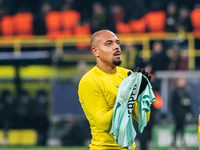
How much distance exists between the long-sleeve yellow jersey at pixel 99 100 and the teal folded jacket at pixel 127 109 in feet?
0.40

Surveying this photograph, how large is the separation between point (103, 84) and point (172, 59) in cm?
843

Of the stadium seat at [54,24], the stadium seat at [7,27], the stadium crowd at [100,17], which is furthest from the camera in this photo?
the stadium seat at [7,27]

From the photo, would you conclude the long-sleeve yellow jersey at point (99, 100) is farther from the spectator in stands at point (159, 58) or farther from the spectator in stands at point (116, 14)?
the spectator in stands at point (116, 14)

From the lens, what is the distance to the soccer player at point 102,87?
4.54m

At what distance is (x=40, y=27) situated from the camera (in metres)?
16.1

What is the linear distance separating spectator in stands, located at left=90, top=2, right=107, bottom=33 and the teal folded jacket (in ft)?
35.9

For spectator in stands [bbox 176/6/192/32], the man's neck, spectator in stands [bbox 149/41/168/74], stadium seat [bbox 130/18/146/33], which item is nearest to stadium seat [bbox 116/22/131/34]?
stadium seat [bbox 130/18/146/33]

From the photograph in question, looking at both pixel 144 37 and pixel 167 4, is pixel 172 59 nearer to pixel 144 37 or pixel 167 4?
pixel 144 37

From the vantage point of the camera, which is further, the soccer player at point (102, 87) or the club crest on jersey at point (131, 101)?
the soccer player at point (102, 87)

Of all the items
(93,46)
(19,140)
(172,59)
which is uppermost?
(93,46)

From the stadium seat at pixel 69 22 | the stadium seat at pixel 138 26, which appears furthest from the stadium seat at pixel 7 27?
the stadium seat at pixel 138 26

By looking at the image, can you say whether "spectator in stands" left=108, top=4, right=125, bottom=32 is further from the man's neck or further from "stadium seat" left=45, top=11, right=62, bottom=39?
the man's neck

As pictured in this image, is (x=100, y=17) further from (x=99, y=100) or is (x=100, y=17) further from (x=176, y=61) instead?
(x=99, y=100)

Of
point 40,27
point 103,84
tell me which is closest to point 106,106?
point 103,84
